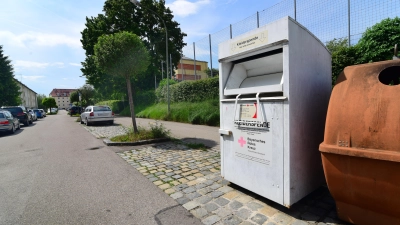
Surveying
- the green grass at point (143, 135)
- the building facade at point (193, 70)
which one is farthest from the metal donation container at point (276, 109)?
the building facade at point (193, 70)

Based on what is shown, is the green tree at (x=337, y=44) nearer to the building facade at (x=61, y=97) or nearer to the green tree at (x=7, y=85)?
the green tree at (x=7, y=85)

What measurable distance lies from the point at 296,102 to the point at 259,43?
0.89 m

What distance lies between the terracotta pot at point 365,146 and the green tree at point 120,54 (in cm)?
715

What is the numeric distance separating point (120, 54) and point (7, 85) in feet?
129

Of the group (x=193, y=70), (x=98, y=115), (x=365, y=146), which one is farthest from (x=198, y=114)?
(x=365, y=146)

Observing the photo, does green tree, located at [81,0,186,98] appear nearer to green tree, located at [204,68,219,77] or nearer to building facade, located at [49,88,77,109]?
green tree, located at [204,68,219,77]

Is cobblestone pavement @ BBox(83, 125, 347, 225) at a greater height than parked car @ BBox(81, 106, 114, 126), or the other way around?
parked car @ BBox(81, 106, 114, 126)

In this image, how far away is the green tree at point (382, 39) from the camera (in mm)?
6168

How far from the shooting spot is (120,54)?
7.70 metres

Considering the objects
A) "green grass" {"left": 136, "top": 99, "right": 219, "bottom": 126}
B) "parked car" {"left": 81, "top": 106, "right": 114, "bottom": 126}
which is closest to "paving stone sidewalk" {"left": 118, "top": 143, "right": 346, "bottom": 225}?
"green grass" {"left": 136, "top": 99, "right": 219, "bottom": 126}

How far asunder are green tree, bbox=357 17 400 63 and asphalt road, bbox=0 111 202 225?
7.38m

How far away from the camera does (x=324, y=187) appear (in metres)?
3.31

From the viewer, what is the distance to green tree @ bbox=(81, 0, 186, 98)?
27.1 metres

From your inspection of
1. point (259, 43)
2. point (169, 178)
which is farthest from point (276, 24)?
point (169, 178)
